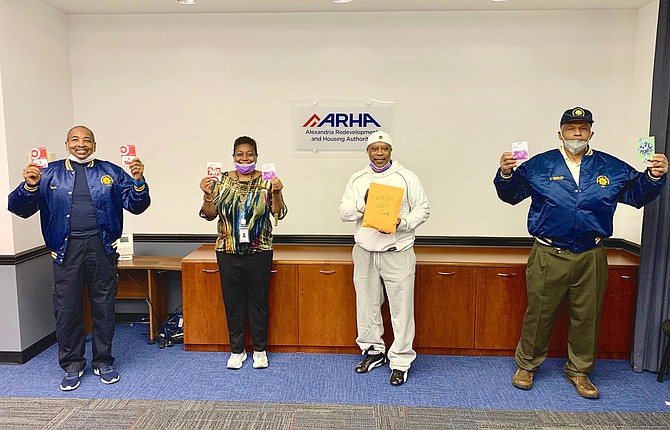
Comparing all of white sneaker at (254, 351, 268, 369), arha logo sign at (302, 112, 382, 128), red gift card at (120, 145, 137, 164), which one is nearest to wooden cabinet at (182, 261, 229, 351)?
white sneaker at (254, 351, 268, 369)

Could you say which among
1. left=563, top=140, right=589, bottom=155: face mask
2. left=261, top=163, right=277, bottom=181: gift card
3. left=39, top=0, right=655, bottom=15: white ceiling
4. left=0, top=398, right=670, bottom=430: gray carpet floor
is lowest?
left=0, top=398, right=670, bottom=430: gray carpet floor

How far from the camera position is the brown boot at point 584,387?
339 cm

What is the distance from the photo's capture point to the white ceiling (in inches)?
161

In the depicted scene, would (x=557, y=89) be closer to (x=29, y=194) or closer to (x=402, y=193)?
(x=402, y=193)

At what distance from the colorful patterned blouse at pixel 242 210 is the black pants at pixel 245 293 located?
0.26ft

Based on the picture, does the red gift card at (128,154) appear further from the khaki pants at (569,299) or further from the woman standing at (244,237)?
the khaki pants at (569,299)

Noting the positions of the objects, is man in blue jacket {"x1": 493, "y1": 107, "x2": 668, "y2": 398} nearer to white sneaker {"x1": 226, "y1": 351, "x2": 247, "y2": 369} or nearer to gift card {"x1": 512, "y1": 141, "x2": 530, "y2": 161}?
gift card {"x1": 512, "y1": 141, "x2": 530, "y2": 161}

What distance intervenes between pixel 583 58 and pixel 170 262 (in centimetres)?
376

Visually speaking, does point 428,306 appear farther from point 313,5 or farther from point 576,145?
point 313,5

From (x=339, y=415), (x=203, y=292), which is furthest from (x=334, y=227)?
(x=339, y=415)

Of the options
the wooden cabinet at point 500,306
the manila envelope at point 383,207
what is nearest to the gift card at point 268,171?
the manila envelope at point 383,207

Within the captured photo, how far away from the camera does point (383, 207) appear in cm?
346

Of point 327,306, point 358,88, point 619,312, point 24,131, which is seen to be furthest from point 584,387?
point 24,131

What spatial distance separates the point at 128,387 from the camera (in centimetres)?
354
